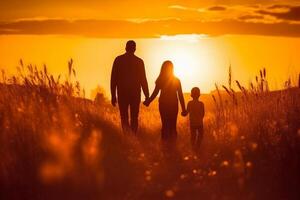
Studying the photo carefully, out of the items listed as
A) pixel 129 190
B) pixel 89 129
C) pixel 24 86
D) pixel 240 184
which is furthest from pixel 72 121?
pixel 240 184

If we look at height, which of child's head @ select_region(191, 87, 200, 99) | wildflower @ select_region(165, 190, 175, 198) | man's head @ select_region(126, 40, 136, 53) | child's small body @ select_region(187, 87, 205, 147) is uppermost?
man's head @ select_region(126, 40, 136, 53)

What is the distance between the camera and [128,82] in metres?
13.7

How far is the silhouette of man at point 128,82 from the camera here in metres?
13.7

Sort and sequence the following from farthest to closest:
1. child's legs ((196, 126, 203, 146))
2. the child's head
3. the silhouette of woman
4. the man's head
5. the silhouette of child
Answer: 1. the man's head
2. the child's head
3. the silhouette of child
4. child's legs ((196, 126, 203, 146))
5. the silhouette of woman

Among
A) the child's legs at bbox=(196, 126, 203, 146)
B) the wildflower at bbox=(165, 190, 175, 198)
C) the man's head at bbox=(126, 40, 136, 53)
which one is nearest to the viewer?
Result: the wildflower at bbox=(165, 190, 175, 198)

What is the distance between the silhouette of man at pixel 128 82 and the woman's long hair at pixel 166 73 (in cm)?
107

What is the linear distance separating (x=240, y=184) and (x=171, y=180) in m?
1.08

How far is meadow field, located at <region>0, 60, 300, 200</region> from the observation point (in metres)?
8.42

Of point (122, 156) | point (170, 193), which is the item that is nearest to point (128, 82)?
point (122, 156)

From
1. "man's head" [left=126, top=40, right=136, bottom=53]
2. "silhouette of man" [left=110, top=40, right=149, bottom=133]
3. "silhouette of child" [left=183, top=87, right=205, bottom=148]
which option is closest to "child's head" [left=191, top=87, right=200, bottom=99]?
"silhouette of child" [left=183, top=87, right=205, bottom=148]

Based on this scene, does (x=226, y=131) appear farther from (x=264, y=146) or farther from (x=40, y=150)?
(x=40, y=150)

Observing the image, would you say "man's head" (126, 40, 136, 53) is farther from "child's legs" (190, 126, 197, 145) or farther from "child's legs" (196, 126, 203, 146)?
"child's legs" (196, 126, 203, 146)

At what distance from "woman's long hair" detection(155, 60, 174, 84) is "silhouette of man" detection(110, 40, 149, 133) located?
3.51ft

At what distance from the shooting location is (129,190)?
28.5ft
